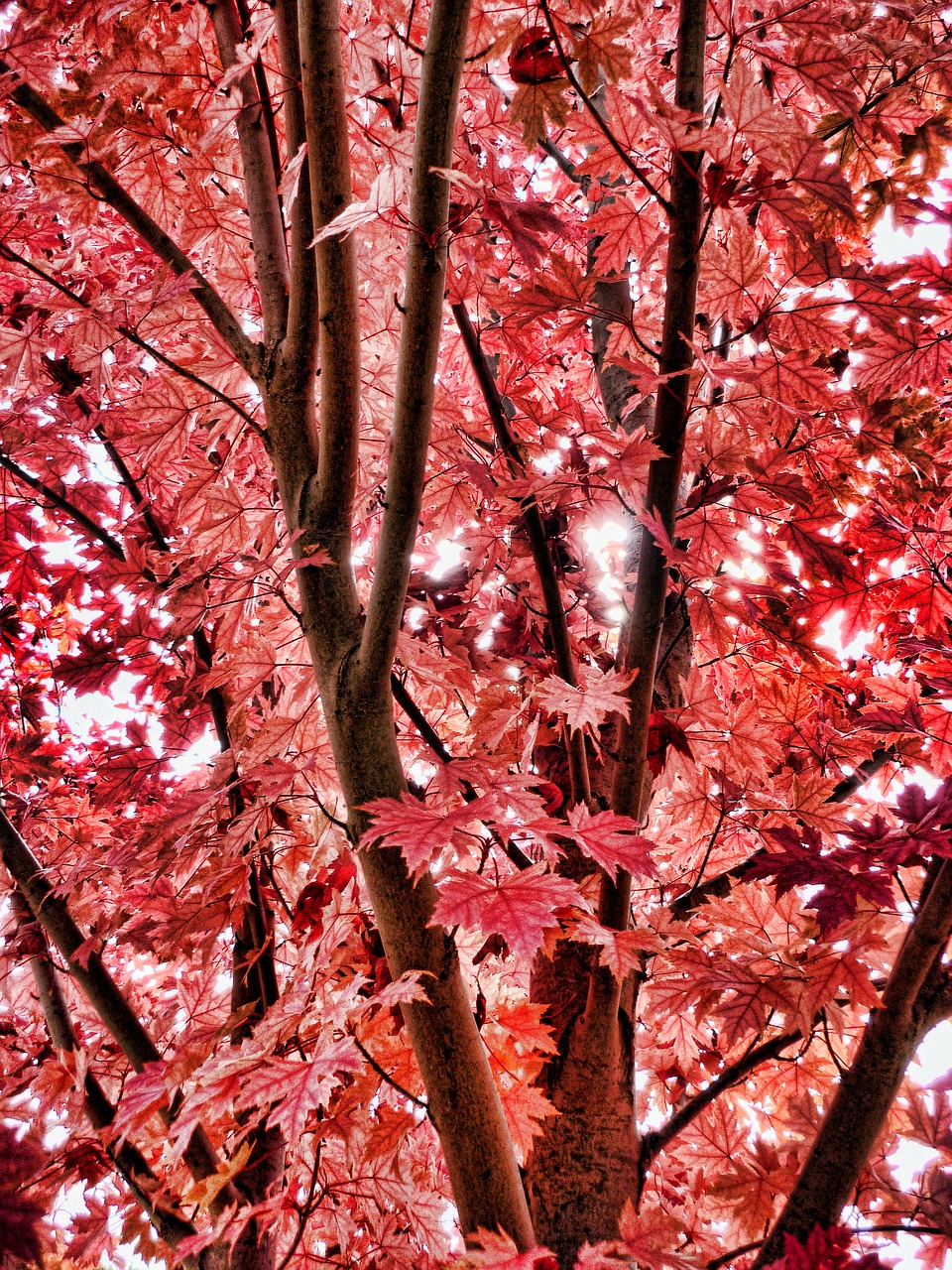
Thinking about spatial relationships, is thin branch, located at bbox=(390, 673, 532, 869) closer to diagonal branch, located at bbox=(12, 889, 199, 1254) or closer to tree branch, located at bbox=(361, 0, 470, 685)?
tree branch, located at bbox=(361, 0, 470, 685)

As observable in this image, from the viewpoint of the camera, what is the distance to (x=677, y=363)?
117 centimetres

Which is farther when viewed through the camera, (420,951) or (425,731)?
(425,731)

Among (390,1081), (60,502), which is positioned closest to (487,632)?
(390,1081)

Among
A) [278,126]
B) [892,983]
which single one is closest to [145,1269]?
[892,983]

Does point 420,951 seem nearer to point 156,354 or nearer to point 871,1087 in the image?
point 871,1087

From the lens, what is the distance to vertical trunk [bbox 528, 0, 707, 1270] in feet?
3.67

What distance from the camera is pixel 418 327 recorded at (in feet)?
3.62

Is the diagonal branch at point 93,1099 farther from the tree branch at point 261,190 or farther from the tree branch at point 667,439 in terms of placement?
the tree branch at point 261,190

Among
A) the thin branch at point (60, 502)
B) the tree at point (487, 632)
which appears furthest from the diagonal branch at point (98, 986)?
the thin branch at point (60, 502)

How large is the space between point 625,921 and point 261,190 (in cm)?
152

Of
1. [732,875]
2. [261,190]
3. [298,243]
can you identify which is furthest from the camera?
[732,875]

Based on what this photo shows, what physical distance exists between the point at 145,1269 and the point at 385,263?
218 centimetres

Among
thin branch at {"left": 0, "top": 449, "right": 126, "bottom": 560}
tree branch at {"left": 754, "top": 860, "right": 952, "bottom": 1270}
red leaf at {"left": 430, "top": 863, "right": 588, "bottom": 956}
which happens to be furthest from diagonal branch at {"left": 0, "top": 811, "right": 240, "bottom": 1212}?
tree branch at {"left": 754, "top": 860, "right": 952, "bottom": 1270}

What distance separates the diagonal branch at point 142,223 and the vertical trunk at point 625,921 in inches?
30.5
